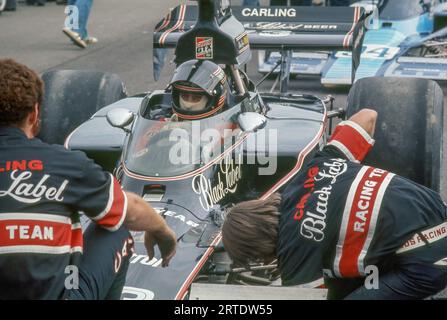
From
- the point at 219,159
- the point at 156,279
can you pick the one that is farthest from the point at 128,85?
the point at 156,279

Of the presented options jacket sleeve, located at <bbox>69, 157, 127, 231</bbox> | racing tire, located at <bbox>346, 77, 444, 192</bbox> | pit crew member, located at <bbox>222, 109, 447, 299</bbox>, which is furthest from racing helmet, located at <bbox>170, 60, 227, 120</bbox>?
jacket sleeve, located at <bbox>69, 157, 127, 231</bbox>

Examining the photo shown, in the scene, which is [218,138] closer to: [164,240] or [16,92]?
[164,240]

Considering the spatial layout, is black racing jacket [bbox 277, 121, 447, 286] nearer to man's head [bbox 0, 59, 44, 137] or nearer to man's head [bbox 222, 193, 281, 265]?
man's head [bbox 222, 193, 281, 265]

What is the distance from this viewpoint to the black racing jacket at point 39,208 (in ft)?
10.1

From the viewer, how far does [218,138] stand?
17.5 ft

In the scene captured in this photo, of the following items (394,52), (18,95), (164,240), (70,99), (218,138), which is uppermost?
(18,95)

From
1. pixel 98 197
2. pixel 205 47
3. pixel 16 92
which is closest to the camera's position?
pixel 16 92

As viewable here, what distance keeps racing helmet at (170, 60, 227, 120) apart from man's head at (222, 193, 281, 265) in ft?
6.12

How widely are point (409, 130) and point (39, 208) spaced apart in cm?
342

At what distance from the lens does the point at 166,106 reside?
5879 mm

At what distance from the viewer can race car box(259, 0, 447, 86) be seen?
977 centimetres

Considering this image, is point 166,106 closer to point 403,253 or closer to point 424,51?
point 403,253

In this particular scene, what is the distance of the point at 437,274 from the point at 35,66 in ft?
29.8

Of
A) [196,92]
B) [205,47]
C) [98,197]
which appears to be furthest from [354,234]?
[205,47]
